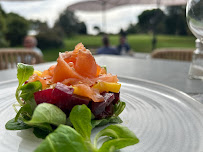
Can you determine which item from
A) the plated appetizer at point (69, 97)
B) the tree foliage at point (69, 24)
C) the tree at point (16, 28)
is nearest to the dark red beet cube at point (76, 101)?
the plated appetizer at point (69, 97)

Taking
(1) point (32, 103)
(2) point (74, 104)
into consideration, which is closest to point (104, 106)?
(2) point (74, 104)

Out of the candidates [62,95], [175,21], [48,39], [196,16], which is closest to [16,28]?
[48,39]

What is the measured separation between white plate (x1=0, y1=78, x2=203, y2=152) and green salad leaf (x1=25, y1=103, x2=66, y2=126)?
7cm

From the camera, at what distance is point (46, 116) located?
500 millimetres

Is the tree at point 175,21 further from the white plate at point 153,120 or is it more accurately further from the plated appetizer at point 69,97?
the plated appetizer at point 69,97

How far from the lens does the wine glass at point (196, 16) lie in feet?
3.30

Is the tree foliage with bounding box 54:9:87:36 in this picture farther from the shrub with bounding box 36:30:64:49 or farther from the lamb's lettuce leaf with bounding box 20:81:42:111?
the lamb's lettuce leaf with bounding box 20:81:42:111

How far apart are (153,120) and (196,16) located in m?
0.63

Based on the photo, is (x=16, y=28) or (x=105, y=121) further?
(x=16, y=28)

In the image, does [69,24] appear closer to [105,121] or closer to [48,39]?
[48,39]

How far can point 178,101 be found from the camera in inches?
31.3

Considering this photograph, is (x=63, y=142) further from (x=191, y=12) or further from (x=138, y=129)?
(x=191, y=12)

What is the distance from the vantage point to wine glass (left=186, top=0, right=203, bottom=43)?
100 cm

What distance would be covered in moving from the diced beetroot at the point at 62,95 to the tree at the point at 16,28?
1308 centimetres
